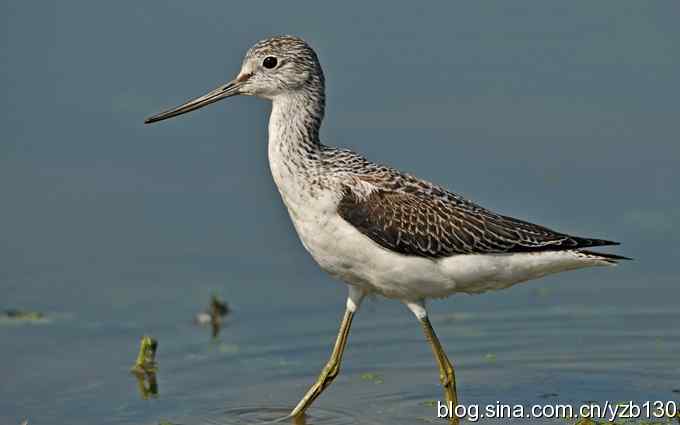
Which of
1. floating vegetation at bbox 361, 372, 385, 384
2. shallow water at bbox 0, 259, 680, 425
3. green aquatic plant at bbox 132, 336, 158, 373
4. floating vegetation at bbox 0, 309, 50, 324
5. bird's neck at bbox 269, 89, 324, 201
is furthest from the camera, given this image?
floating vegetation at bbox 0, 309, 50, 324

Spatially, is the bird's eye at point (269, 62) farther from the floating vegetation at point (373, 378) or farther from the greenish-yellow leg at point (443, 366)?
the floating vegetation at point (373, 378)

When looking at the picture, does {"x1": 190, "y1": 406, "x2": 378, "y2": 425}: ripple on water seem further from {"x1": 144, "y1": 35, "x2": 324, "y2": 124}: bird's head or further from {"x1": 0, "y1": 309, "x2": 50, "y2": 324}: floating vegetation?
{"x1": 0, "y1": 309, "x2": 50, "y2": 324}: floating vegetation

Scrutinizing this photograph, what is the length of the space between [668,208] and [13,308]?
272 inches

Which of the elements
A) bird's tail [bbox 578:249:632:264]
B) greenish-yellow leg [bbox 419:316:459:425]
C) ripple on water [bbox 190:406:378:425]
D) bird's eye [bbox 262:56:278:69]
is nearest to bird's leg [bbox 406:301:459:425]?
greenish-yellow leg [bbox 419:316:459:425]

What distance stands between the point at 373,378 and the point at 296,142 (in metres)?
2.46

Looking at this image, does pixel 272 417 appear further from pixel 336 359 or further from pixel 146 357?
pixel 146 357

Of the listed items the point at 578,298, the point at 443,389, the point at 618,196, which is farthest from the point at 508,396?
the point at 618,196

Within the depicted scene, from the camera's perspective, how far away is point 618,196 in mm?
17500

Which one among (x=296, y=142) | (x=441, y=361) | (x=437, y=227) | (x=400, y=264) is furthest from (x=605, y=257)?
(x=296, y=142)

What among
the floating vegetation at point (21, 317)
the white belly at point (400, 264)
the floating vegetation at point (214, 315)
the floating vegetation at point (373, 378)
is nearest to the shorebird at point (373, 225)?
the white belly at point (400, 264)

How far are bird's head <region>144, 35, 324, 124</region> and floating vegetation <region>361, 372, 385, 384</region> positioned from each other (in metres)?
2.65

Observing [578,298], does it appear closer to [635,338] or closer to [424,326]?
[635,338]

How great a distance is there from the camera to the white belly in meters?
13.1

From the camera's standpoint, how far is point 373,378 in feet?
47.8
